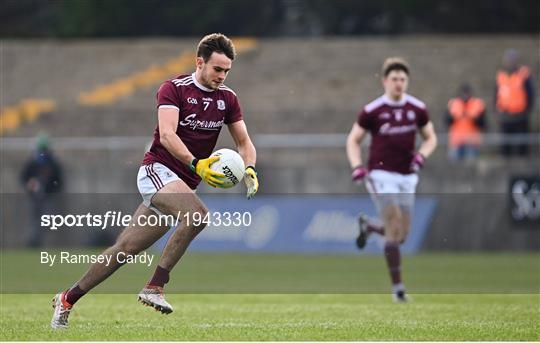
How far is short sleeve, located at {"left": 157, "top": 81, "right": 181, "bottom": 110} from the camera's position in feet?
31.7

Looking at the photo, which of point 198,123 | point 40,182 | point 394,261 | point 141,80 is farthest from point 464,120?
point 198,123

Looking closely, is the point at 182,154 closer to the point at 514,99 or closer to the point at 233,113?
the point at 233,113

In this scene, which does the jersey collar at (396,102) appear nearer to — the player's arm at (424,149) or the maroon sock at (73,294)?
the player's arm at (424,149)

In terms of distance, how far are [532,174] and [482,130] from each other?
257cm

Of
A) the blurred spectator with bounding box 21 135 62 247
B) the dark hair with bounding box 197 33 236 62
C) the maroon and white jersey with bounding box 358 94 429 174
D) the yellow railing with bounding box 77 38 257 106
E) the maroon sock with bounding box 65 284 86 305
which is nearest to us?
the maroon sock with bounding box 65 284 86 305

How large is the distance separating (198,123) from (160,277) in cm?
124

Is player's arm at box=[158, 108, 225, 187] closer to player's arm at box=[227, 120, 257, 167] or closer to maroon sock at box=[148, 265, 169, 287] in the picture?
player's arm at box=[227, 120, 257, 167]

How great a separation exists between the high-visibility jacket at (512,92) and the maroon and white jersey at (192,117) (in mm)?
15362

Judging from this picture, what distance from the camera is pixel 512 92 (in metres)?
24.6

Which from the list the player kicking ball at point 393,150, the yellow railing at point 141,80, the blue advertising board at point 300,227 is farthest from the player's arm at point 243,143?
the yellow railing at point 141,80

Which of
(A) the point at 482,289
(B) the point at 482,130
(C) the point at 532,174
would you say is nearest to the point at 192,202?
(A) the point at 482,289

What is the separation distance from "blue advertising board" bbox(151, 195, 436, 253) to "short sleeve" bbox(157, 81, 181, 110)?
40.2 ft

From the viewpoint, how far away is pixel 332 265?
1956 cm

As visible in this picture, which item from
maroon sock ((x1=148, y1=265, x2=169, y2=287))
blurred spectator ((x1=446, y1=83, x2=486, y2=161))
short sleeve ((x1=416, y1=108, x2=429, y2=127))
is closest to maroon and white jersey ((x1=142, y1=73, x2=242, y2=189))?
maroon sock ((x1=148, y1=265, x2=169, y2=287))
